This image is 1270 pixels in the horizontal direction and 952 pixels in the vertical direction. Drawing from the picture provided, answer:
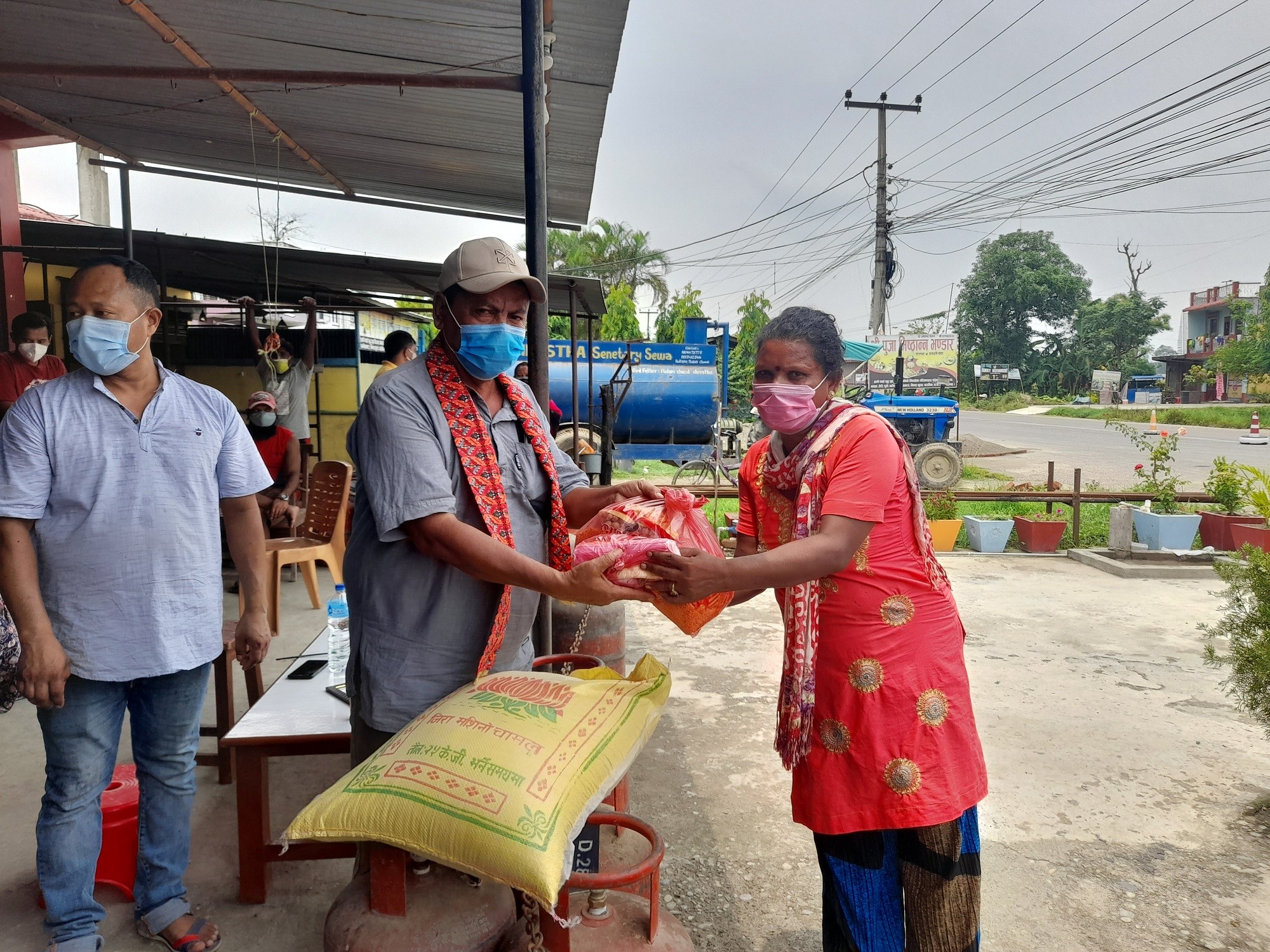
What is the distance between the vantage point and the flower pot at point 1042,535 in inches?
334

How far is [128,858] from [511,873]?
1.80m

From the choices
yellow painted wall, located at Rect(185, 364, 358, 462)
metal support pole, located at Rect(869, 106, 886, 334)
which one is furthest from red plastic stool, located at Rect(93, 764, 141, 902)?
metal support pole, located at Rect(869, 106, 886, 334)

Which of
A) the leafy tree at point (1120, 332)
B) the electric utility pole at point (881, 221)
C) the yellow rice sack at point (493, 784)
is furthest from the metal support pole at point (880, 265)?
the leafy tree at point (1120, 332)

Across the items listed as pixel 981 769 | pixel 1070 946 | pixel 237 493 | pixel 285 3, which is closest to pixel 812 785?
pixel 981 769

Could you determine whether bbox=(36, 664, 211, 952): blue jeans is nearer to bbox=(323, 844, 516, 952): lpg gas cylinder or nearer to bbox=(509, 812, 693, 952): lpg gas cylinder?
bbox=(323, 844, 516, 952): lpg gas cylinder

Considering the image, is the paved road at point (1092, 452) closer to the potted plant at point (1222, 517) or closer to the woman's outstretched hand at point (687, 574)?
the potted plant at point (1222, 517)


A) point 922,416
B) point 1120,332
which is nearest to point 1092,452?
point 922,416

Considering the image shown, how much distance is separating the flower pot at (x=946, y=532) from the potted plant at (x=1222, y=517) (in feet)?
7.62

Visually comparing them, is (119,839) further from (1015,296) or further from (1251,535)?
(1015,296)

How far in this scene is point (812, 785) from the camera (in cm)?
→ 185

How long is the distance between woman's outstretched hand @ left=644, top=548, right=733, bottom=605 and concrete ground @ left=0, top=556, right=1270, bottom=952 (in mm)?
1388

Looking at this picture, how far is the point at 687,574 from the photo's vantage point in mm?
1665

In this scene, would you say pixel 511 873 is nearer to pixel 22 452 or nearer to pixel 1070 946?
pixel 22 452

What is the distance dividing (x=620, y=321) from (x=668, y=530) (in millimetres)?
21515
